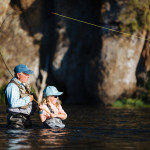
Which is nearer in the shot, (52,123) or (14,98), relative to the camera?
(14,98)

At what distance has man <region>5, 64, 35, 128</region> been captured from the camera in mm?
7891

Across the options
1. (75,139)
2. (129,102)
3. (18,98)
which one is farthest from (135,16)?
(75,139)

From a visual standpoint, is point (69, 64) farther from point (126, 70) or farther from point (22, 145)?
point (22, 145)

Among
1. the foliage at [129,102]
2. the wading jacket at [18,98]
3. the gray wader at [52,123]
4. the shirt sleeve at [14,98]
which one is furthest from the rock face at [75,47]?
the shirt sleeve at [14,98]

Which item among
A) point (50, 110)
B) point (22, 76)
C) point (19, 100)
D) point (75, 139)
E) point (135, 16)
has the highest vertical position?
point (135, 16)

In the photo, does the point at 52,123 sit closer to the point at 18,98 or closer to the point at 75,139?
the point at 18,98

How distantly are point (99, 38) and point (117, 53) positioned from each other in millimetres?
1238

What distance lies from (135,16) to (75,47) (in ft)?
13.9

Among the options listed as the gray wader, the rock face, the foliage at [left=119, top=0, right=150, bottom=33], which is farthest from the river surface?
the foliage at [left=119, top=0, right=150, bottom=33]

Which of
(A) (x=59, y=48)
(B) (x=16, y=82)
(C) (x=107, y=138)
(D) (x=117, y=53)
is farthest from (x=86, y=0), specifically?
(C) (x=107, y=138)

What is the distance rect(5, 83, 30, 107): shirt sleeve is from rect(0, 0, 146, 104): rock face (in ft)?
38.6

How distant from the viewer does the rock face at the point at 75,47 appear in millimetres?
19516

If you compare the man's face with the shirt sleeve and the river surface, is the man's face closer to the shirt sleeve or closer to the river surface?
the shirt sleeve

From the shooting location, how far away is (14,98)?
7895 millimetres
